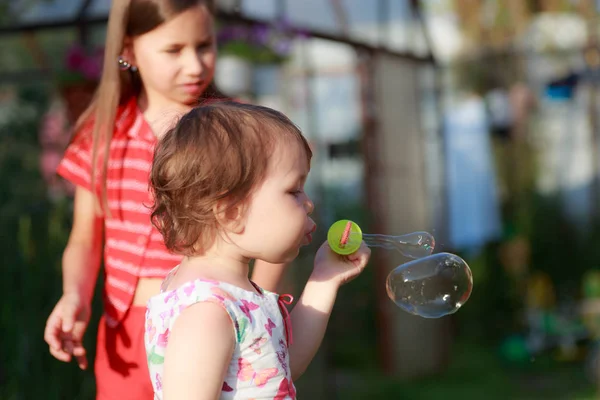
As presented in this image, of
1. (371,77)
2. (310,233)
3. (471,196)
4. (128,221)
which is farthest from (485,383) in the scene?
(310,233)

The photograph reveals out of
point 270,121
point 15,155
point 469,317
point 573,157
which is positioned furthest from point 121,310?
point 573,157

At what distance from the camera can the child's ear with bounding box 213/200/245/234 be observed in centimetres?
135

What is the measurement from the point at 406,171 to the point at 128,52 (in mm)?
4144

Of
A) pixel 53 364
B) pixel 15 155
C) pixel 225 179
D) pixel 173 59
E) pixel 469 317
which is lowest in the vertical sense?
pixel 469 317

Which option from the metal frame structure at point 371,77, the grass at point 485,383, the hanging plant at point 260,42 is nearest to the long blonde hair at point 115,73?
the hanging plant at point 260,42

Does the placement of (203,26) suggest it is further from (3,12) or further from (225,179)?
(3,12)

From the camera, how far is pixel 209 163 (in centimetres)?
133

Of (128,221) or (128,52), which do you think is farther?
(128,52)

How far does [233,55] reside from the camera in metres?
4.21

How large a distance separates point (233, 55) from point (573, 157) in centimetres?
498

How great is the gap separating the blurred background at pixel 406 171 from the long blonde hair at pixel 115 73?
1.15m

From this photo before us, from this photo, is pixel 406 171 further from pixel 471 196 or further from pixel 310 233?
pixel 310 233

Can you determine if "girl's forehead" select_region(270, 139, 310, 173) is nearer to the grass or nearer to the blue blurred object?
the grass

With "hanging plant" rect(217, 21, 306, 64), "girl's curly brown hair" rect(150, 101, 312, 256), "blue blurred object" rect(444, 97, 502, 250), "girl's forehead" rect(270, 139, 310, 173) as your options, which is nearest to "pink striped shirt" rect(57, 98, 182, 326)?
"girl's curly brown hair" rect(150, 101, 312, 256)
